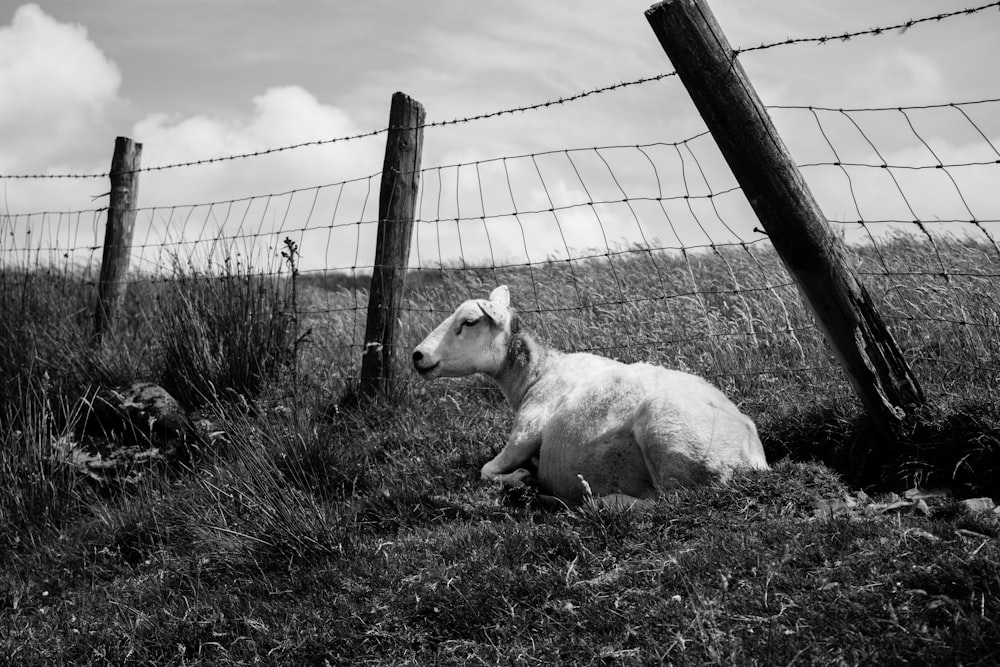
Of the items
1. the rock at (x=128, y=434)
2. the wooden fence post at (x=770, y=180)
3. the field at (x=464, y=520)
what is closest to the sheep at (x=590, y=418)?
the field at (x=464, y=520)

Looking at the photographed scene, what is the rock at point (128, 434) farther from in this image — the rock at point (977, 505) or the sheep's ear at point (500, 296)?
the rock at point (977, 505)

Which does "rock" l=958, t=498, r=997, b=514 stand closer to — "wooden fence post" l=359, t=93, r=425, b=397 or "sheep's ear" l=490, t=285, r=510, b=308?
"sheep's ear" l=490, t=285, r=510, b=308

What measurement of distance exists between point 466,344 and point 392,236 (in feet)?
4.81

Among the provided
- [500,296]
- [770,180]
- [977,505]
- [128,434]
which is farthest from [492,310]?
[977,505]

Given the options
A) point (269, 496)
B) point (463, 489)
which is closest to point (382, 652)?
point (269, 496)

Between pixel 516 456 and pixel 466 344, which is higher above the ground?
pixel 466 344

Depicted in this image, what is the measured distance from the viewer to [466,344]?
23.0 ft

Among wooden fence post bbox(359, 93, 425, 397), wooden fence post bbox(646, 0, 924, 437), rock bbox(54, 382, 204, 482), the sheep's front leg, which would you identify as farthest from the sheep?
rock bbox(54, 382, 204, 482)

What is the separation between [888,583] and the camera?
3898mm

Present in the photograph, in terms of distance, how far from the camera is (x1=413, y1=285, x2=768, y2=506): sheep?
542 cm

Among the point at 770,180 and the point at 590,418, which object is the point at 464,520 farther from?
the point at 770,180

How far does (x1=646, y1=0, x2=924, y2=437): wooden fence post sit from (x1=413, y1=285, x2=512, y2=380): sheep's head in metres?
2.22

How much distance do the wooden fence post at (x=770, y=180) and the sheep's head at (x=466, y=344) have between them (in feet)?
7.29

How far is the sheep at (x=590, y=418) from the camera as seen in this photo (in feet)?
→ 17.8
